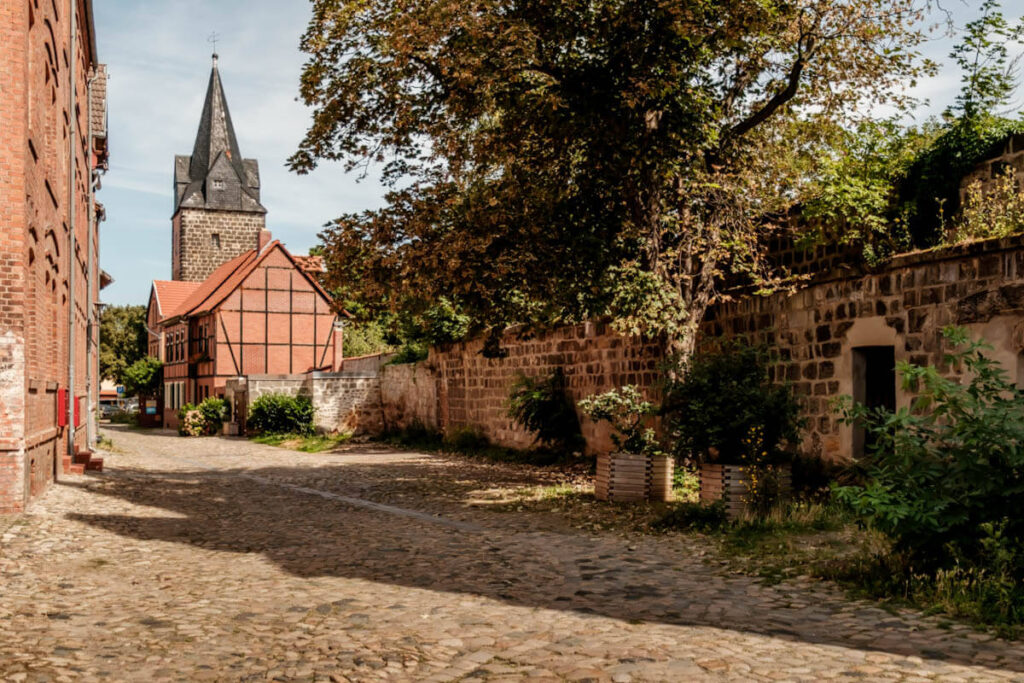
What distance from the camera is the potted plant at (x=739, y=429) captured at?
32.2ft

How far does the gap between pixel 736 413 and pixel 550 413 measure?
786cm

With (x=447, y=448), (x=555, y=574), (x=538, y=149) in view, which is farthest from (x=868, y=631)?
(x=447, y=448)

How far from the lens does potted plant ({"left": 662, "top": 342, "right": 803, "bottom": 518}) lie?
9.81 m

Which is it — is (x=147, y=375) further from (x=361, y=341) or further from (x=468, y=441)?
(x=468, y=441)

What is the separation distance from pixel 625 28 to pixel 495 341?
8.07m

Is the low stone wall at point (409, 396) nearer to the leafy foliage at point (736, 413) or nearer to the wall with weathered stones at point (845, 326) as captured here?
the wall with weathered stones at point (845, 326)

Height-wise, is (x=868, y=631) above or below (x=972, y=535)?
below

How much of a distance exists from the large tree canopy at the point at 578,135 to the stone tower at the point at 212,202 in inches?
2003

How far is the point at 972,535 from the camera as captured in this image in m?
6.26

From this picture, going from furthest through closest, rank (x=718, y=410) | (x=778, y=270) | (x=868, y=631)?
(x=778, y=270)
(x=718, y=410)
(x=868, y=631)

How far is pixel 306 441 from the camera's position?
2650cm

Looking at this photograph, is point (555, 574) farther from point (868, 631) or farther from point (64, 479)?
point (64, 479)

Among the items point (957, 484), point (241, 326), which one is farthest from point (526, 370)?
point (241, 326)

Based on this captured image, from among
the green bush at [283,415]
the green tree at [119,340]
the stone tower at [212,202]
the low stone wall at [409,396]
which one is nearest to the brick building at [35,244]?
the low stone wall at [409,396]
